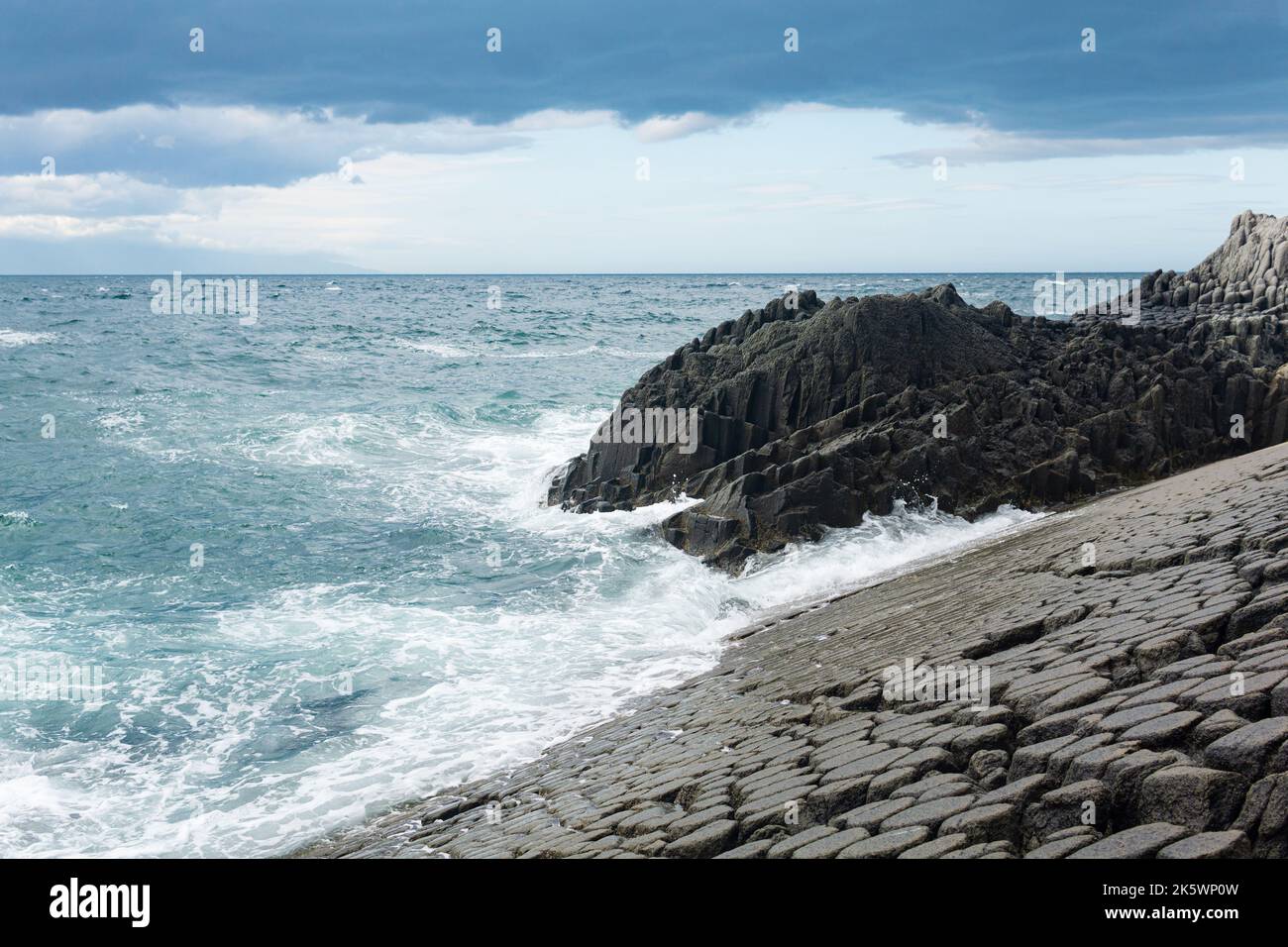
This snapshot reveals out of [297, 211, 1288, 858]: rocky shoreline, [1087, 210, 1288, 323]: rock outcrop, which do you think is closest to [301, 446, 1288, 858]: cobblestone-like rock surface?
[297, 211, 1288, 858]: rocky shoreline

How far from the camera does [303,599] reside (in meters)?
15.6

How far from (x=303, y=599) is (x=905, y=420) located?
1106 cm

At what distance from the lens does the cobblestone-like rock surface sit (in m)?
5.04


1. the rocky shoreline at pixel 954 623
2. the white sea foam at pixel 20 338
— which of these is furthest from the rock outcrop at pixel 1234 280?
the white sea foam at pixel 20 338

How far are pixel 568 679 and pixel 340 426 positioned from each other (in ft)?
60.3

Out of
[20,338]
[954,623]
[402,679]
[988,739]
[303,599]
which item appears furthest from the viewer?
[20,338]

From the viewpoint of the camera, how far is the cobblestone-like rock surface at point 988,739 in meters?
5.04

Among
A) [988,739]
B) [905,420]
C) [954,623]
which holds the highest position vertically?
[905,420]

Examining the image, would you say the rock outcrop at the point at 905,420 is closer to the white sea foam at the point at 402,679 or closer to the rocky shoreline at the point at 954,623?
the rocky shoreline at the point at 954,623

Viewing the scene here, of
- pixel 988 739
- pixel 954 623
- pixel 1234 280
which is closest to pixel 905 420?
pixel 954 623

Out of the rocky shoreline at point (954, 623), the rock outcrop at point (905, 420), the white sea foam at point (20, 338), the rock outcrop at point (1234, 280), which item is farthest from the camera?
the white sea foam at point (20, 338)

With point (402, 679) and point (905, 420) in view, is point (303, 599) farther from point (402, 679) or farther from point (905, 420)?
point (905, 420)

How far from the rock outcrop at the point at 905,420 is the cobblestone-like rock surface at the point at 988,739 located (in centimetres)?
492

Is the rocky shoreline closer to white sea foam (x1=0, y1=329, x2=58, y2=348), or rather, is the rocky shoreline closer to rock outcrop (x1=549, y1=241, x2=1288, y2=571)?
rock outcrop (x1=549, y1=241, x2=1288, y2=571)
